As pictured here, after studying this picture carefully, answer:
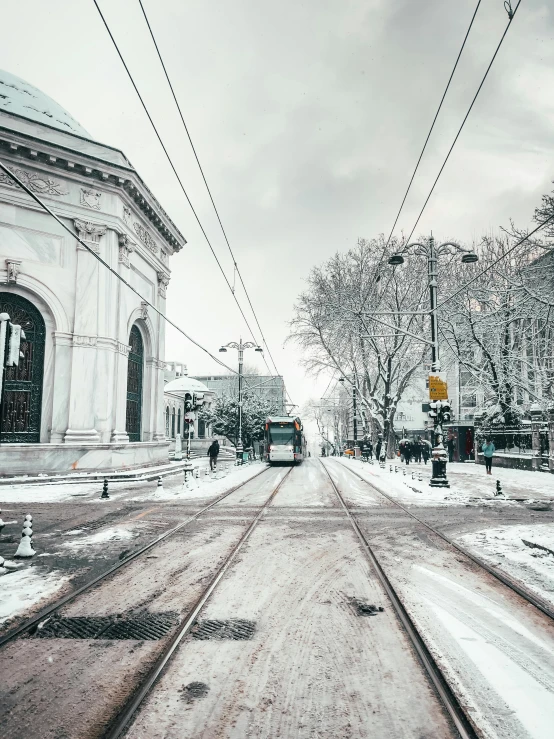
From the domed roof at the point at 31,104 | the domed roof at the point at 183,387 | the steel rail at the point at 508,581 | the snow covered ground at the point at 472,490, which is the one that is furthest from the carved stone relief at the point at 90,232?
the domed roof at the point at 183,387

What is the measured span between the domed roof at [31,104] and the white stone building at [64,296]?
124 mm

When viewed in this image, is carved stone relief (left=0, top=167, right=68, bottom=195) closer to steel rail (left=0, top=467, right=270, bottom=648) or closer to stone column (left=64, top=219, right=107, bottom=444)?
stone column (left=64, top=219, right=107, bottom=444)

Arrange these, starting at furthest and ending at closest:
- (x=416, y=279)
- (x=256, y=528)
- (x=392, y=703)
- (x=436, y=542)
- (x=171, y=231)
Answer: (x=416, y=279) → (x=171, y=231) → (x=256, y=528) → (x=436, y=542) → (x=392, y=703)

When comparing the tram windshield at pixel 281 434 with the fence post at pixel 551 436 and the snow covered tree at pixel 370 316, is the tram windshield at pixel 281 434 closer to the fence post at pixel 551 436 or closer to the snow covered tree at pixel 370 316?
the snow covered tree at pixel 370 316

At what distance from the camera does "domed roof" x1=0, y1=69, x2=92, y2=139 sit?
2436 cm

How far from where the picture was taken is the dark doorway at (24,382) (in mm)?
21250

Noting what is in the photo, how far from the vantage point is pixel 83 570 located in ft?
22.5

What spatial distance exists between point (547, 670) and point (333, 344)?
3476 cm

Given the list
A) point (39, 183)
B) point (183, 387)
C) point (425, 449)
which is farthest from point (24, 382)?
point (183, 387)

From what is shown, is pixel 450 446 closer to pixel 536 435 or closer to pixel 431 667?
pixel 536 435

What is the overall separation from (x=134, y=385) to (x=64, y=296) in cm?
653

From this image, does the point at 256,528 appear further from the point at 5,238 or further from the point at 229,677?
the point at 5,238

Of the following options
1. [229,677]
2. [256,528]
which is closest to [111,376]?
[256,528]

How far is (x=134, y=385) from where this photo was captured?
89.6ft
